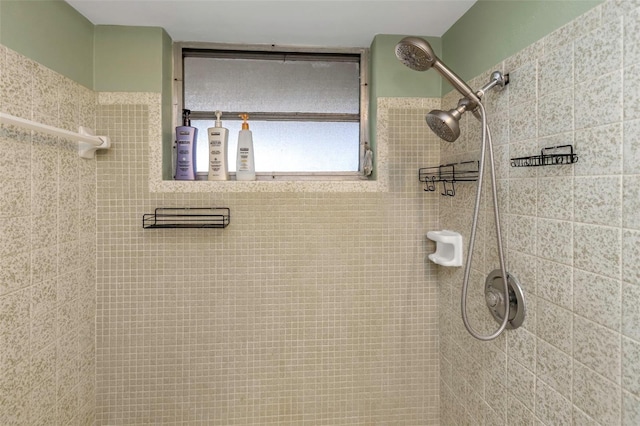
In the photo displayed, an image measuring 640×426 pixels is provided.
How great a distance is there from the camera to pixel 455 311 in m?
1.52

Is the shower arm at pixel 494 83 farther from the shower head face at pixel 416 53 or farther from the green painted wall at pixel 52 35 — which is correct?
the green painted wall at pixel 52 35

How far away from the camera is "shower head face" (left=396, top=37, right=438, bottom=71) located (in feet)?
3.57

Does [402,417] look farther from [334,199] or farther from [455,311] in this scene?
[334,199]

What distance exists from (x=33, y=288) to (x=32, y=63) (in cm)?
76

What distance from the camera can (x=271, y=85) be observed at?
1771 millimetres

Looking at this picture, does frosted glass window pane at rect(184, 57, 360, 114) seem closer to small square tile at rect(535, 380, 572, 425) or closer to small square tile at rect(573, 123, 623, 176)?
small square tile at rect(573, 123, 623, 176)

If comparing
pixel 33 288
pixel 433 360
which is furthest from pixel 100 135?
pixel 433 360

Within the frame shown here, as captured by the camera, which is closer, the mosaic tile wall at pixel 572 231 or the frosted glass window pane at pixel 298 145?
the mosaic tile wall at pixel 572 231

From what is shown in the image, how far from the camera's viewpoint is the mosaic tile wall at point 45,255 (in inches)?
42.8

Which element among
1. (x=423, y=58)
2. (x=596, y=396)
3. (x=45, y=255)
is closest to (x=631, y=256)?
(x=596, y=396)

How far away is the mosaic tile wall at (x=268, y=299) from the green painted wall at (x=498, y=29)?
0.83 feet

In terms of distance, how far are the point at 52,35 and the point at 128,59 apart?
300 millimetres

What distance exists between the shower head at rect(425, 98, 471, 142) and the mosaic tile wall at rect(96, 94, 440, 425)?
452 mm

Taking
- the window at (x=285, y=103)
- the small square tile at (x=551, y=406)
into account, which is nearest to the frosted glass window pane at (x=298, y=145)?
the window at (x=285, y=103)
